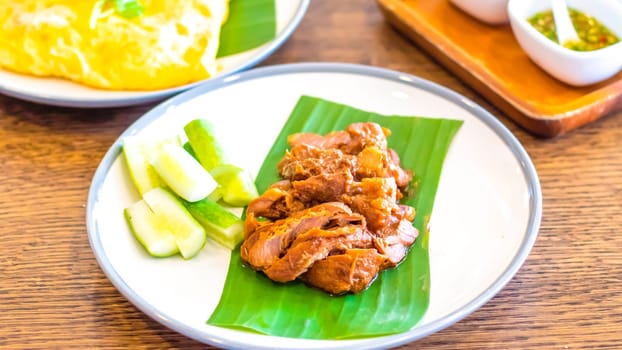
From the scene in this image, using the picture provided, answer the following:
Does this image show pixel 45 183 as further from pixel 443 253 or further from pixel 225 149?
pixel 443 253

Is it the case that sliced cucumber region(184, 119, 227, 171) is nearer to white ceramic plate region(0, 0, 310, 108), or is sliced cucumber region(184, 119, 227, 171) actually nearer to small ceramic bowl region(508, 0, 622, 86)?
white ceramic plate region(0, 0, 310, 108)

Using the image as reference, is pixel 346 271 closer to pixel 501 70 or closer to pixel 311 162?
pixel 311 162

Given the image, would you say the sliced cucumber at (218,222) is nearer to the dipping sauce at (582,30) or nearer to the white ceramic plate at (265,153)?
the white ceramic plate at (265,153)

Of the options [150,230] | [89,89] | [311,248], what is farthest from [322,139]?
[89,89]

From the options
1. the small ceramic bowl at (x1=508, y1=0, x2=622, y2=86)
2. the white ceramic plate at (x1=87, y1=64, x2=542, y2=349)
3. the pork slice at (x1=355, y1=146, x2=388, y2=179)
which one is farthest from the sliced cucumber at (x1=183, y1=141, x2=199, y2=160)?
the small ceramic bowl at (x1=508, y1=0, x2=622, y2=86)

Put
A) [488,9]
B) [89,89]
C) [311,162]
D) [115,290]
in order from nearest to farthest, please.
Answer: [115,290], [311,162], [89,89], [488,9]

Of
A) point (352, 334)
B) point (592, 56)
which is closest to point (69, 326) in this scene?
point (352, 334)
